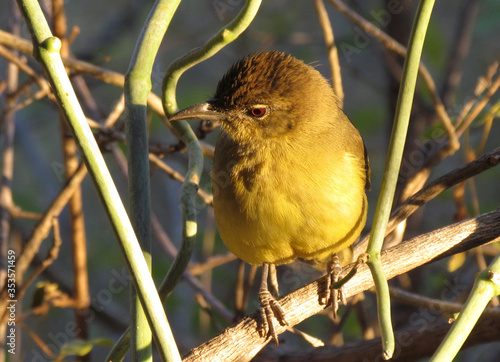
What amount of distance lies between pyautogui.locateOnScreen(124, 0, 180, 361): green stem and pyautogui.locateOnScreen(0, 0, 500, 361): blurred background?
1957 millimetres

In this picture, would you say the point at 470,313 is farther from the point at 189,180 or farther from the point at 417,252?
the point at 189,180

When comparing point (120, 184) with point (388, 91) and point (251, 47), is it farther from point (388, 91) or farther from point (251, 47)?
point (388, 91)

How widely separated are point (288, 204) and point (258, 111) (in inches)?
20.2

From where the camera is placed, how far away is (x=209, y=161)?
19.3ft


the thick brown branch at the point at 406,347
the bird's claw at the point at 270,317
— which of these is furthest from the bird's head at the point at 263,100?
the thick brown branch at the point at 406,347

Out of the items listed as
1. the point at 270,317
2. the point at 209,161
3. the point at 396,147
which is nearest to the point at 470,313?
the point at 396,147

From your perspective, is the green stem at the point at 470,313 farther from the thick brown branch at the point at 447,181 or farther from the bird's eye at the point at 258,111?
the bird's eye at the point at 258,111

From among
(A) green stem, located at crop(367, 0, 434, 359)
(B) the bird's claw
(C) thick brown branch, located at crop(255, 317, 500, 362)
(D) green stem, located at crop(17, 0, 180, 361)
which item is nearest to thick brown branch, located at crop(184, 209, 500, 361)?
(B) the bird's claw

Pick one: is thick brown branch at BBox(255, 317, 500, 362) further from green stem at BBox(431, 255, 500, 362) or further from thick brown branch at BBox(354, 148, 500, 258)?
green stem at BBox(431, 255, 500, 362)

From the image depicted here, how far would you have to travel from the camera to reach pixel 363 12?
5848 mm

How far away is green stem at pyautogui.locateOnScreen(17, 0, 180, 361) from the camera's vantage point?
→ 150cm

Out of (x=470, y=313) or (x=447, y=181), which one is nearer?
(x=470, y=313)

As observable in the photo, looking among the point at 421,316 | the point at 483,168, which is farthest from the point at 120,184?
the point at 483,168

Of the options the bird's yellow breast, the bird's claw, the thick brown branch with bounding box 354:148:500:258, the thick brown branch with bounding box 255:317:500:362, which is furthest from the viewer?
the thick brown branch with bounding box 255:317:500:362
